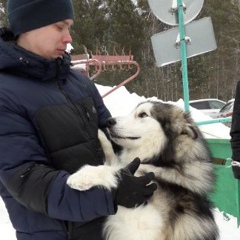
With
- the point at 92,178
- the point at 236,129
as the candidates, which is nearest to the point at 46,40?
the point at 92,178

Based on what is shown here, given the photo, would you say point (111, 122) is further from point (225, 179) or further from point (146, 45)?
point (146, 45)

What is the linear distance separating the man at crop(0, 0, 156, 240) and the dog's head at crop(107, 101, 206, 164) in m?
0.62

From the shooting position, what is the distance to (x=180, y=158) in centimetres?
235

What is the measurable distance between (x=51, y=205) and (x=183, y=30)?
367 centimetres

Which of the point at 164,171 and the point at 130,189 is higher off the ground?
the point at 130,189

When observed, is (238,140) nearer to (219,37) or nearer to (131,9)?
(131,9)

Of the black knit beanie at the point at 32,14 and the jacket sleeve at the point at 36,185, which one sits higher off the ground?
the black knit beanie at the point at 32,14

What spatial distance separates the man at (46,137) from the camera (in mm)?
1460

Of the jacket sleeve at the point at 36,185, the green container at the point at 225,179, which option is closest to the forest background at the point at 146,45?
the green container at the point at 225,179

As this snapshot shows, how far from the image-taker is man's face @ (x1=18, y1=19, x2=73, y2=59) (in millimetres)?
1715

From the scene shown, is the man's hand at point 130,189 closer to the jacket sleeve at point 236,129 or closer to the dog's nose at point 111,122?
the dog's nose at point 111,122

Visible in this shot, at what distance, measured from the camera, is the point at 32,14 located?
66.1 inches

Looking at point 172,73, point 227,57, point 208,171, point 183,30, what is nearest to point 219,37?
point 227,57

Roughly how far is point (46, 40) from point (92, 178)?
633 mm
